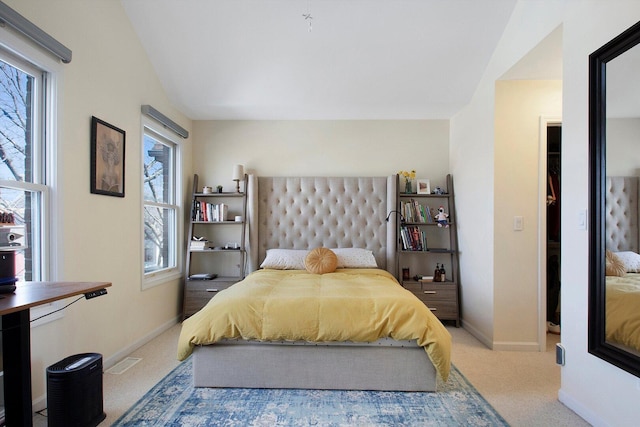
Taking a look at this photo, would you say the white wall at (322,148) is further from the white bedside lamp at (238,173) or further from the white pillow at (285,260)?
the white pillow at (285,260)

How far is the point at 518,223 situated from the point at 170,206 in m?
3.72

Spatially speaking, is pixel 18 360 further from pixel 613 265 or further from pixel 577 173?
pixel 577 173

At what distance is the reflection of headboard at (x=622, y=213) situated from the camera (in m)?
1.74

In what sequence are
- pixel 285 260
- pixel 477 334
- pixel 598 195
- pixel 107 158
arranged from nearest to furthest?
pixel 598 195 < pixel 107 158 < pixel 477 334 < pixel 285 260

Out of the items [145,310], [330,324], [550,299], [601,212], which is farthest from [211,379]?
[550,299]

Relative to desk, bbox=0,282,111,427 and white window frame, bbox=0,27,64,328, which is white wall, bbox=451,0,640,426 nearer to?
desk, bbox=0,282,111,427

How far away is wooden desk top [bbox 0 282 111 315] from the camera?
139cm

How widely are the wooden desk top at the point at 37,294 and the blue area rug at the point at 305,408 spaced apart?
34.6 inches

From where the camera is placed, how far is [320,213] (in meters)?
4.34

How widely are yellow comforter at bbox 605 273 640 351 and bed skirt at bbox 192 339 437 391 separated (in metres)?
1.06

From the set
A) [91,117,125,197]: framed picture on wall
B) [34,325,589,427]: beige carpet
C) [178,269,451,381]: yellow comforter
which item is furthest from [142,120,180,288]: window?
[178,269,451,381]: yellow comforter

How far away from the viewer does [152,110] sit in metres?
3.38

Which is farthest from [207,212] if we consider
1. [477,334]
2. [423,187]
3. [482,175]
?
[477,334]

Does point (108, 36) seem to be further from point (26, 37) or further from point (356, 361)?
point (356, 361)
